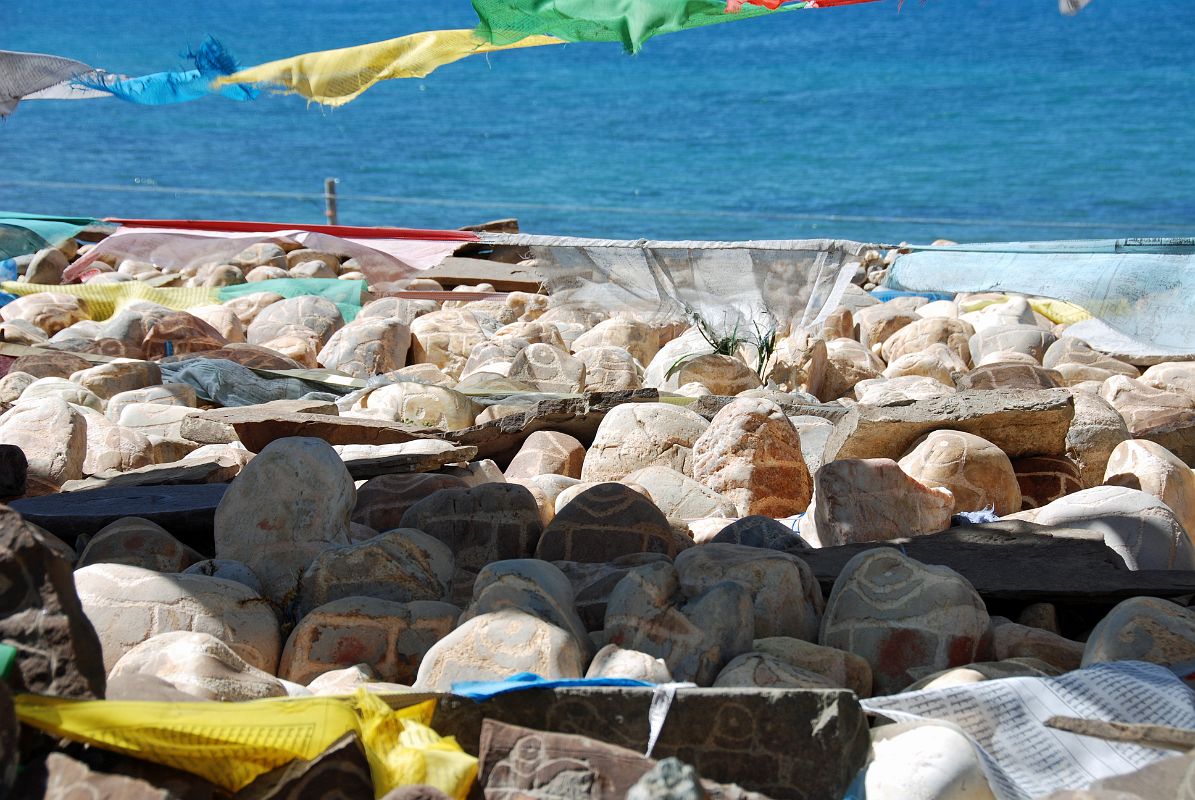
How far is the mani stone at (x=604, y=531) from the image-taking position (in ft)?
13.6

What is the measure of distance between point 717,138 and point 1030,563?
29469mm

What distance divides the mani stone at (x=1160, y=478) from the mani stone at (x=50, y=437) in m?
4.09

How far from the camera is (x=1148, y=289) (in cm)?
802

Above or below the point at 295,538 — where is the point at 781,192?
below

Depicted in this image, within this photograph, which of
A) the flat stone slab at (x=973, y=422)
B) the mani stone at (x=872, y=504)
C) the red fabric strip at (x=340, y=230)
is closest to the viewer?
the mani stone at (x=872, y=504)

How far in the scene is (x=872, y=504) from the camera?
4.60m

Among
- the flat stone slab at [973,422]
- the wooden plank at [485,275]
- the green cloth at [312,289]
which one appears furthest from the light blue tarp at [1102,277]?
the green cloth at [312,289]

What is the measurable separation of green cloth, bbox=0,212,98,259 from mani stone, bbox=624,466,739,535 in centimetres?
879

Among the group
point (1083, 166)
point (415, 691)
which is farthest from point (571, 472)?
point (1083, 166)

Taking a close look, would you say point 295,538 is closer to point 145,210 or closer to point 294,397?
point 294,397

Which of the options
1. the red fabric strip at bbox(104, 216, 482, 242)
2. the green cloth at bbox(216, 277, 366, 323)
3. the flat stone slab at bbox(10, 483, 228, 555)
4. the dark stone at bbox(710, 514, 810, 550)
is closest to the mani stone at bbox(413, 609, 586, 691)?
the dark stone at bbox(710, 514, 810, 550)

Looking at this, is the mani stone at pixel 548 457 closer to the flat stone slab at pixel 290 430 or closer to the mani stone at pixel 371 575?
the flat stone slab at pixel 290 430

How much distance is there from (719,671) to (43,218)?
36.8 feet

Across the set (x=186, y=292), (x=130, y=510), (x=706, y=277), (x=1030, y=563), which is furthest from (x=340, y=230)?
(x=1030, y=563)
